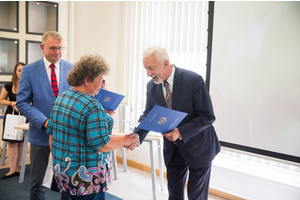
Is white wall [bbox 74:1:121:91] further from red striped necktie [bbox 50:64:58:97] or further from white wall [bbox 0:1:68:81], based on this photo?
red striped necktie [bbox 50:64:58:97]

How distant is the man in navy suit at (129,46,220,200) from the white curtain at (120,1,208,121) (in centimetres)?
147

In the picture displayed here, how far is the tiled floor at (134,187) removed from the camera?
3.21m

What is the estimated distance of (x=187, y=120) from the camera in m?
1.94

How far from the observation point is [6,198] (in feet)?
9.68

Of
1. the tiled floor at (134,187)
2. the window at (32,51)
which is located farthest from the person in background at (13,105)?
the window at (32,51)

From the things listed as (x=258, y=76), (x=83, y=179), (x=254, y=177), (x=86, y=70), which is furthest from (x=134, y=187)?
(x=86, y=70)

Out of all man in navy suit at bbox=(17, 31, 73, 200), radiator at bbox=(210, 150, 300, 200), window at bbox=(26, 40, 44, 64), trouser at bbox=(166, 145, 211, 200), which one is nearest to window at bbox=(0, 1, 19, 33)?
window at bbox=(26, 40, 44, 64)

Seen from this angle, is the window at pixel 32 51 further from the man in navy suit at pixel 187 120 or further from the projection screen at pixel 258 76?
the man in navy suit at pixel 187 120

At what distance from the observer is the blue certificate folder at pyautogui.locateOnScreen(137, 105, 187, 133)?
1.59 metres

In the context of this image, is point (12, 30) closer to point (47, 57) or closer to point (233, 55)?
point (47, 57)

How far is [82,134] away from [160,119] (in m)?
0.51

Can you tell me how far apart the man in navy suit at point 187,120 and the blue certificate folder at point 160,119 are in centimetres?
14

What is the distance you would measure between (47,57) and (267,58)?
212 cm

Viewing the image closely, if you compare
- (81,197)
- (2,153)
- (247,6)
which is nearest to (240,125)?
(247,6)
